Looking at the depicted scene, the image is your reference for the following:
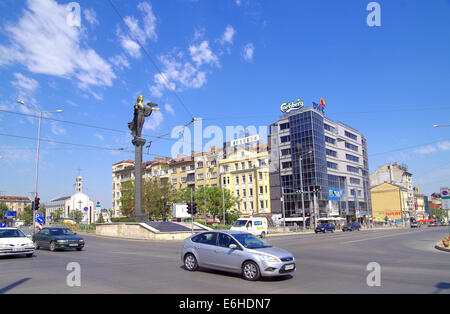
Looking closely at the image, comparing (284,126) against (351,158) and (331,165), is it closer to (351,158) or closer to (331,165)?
(331,165)

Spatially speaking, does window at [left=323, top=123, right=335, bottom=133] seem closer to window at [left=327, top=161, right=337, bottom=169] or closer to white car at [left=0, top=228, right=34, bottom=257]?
window at [left=327, top=161, right=337, bottom=169]

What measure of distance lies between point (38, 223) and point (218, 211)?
41.0 m

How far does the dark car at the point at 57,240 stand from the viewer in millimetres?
20000

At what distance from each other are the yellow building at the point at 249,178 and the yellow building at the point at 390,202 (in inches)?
2016

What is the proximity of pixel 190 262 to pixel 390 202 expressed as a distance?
112 m

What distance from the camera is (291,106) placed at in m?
76.1

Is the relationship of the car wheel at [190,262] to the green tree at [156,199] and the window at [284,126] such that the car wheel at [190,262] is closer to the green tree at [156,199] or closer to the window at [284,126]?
the green tree at [156,199]

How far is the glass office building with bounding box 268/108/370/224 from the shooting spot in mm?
72125

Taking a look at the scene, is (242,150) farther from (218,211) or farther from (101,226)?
(101,226)

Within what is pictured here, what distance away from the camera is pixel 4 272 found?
465 inches

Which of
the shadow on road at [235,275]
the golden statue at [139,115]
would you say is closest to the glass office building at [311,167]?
the golden statue at [139,115]

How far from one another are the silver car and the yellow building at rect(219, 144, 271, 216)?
60187 millimetres

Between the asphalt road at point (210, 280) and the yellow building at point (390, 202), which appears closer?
the asphalt road at point (210, 280)

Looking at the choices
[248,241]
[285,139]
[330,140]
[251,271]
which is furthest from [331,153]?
[251,271]
